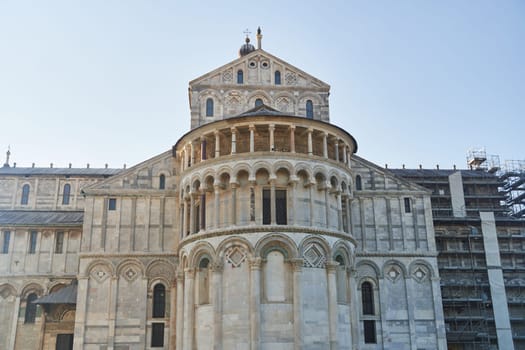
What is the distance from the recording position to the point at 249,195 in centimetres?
2327

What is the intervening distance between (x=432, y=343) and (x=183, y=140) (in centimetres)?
1662

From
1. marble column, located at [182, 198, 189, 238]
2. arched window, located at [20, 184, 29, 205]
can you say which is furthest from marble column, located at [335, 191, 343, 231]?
arched window, located at [20, 184, 29, 205]

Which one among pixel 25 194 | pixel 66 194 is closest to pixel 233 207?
pixel 66 194

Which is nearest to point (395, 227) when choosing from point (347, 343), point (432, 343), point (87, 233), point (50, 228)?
point (432, 343)

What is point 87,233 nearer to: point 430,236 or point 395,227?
point 395,227

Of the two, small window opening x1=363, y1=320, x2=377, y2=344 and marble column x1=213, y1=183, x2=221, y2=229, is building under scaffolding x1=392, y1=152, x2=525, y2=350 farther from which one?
marble column x1=213, y1=183, x2=221, y2=229

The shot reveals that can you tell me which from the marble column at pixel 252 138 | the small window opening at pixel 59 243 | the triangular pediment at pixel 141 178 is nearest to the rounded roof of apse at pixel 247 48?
the triangular pediment at pixel 141 178

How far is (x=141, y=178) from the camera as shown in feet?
94.9

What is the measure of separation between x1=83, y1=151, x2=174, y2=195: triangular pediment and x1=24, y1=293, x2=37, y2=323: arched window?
9783 millimetres

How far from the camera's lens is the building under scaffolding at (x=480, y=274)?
3575 centimetres

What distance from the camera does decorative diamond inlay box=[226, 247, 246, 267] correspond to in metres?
22.5

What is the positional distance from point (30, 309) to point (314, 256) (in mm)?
20200

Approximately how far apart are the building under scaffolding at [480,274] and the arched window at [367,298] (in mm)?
9382

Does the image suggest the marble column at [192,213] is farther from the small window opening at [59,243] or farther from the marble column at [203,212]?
the small window opening at [59,243]
